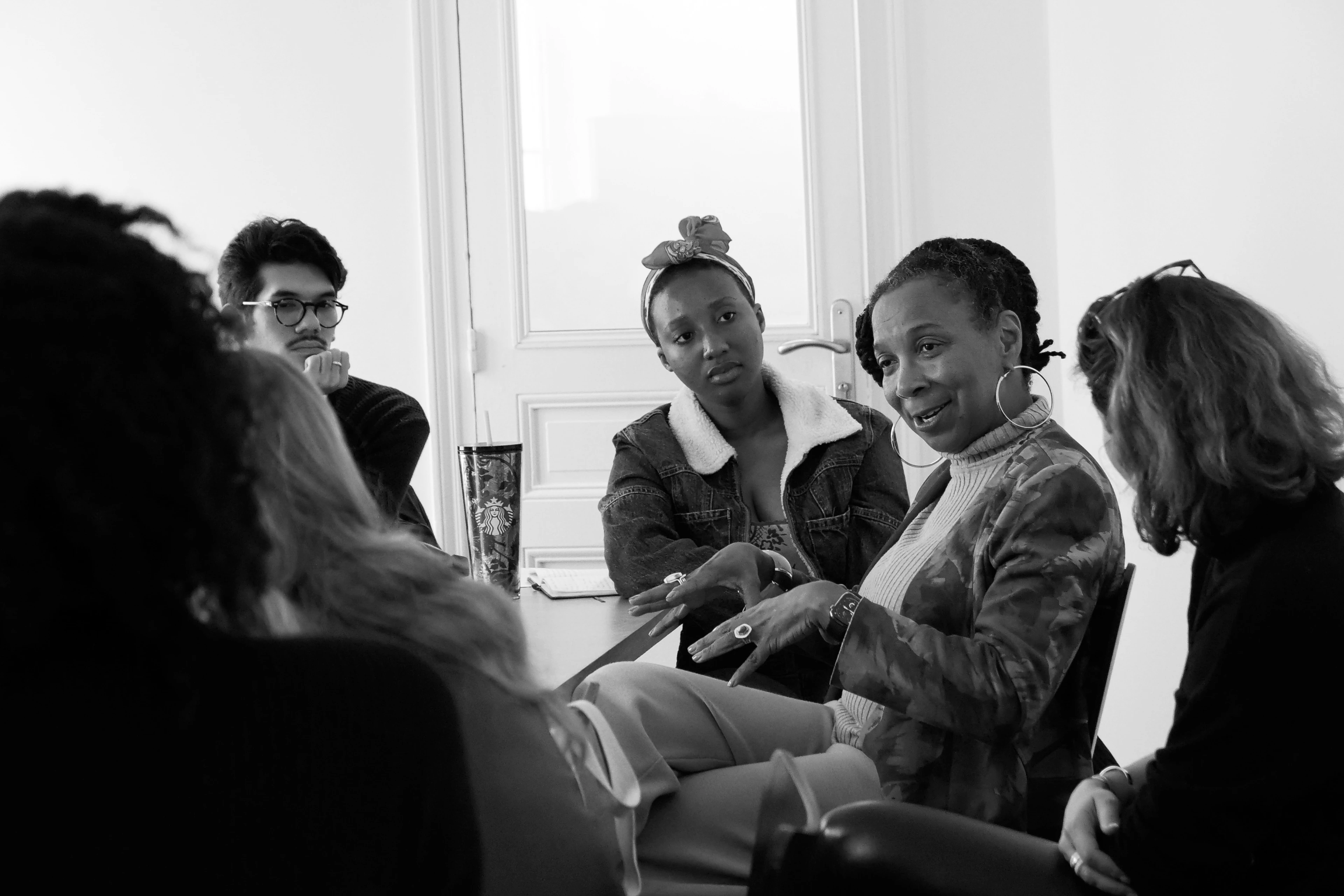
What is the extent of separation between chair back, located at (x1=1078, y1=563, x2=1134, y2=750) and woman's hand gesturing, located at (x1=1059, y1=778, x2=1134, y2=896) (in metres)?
0.20

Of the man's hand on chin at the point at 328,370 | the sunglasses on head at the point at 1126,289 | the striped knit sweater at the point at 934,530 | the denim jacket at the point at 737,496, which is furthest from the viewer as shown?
the denim jacket at the point at 737,496

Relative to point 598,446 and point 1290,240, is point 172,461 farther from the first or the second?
point 598,446

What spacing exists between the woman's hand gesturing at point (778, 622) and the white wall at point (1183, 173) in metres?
0.36

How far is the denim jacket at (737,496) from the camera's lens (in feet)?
6.84

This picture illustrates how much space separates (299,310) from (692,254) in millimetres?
702

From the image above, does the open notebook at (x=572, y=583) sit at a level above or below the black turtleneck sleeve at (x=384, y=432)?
below

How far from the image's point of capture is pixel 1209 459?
39.4 inches

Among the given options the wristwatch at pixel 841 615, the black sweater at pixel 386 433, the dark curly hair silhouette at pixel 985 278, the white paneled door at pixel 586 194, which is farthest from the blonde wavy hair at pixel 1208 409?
the white paneled door at pixel 586 194

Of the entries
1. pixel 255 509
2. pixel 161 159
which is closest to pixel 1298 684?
pixel 255 509

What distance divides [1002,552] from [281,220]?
142 centimetres

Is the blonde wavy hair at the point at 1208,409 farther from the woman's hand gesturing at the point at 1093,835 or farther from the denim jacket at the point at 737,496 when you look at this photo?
the denim jacket at the point at 737,496

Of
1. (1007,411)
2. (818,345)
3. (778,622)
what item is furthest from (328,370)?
(818,345)

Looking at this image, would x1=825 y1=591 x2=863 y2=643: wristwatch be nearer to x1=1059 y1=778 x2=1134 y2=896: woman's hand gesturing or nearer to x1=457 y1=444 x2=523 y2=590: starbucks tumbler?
x1=1059 y1=778 x2=1134 y2=896: woman's hand gesturing

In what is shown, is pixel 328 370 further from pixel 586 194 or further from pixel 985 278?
pixel 586 194
